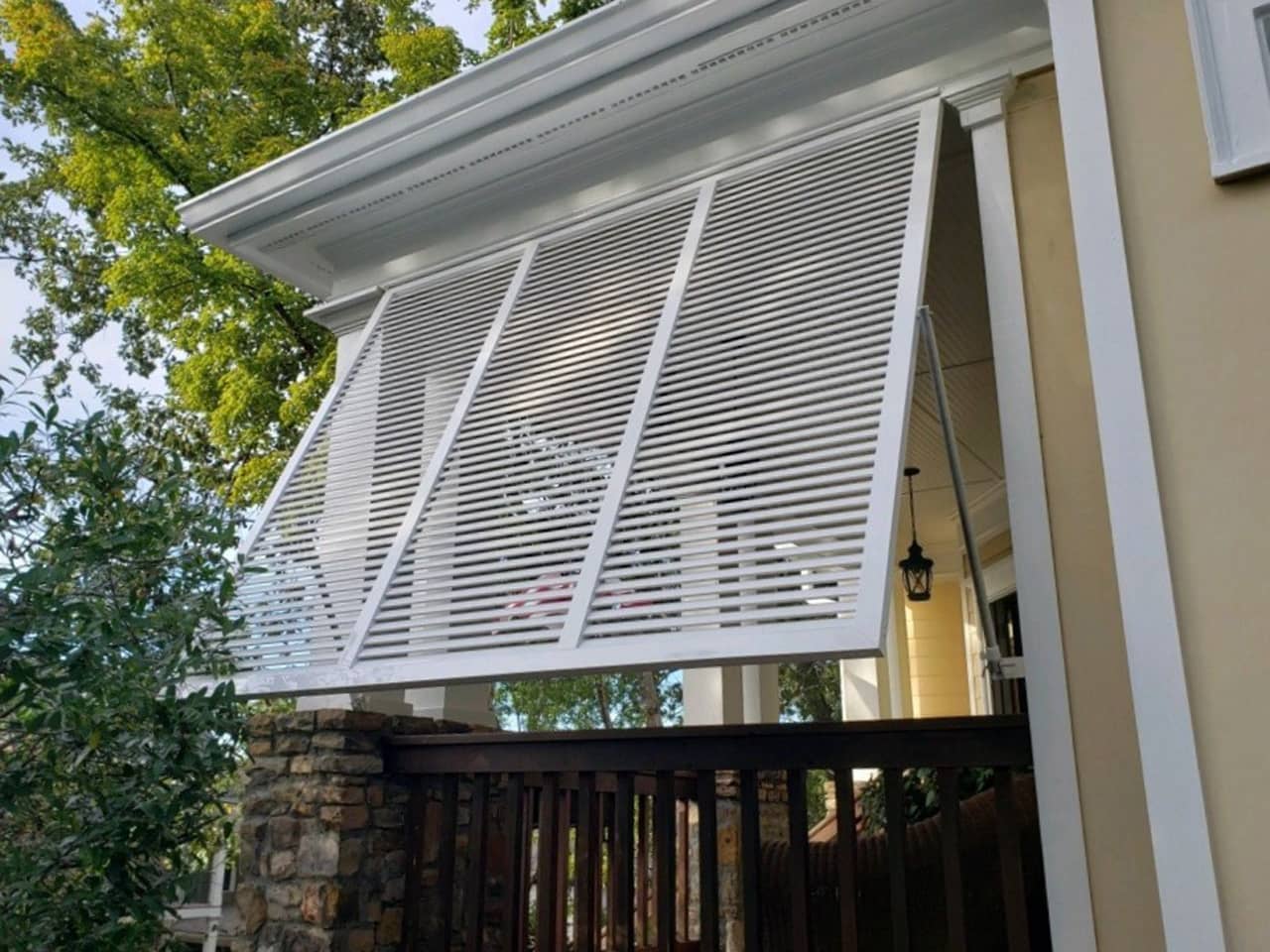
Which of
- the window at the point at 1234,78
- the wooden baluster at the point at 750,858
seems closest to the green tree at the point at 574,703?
the wooden baluster at the point at 750,858

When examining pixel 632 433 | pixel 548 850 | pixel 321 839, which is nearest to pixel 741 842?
pixel 548 850

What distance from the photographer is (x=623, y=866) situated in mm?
4004

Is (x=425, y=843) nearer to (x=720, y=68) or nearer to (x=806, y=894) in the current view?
(x=806, y=894)

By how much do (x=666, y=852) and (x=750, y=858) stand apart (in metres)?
0.40

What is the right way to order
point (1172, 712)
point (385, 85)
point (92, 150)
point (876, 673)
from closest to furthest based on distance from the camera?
point (1172, 712)
point (876, 673)
point (92, 150)
point (385, 85)

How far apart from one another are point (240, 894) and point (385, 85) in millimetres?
11321

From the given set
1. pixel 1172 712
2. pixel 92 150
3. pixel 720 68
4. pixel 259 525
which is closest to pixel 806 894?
pixel 1172 712

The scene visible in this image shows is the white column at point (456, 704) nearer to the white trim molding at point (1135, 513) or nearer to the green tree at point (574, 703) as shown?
the white trim molding at point (1135, 513)

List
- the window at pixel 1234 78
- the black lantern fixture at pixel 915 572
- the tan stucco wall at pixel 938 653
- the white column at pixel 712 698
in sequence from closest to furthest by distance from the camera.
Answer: the window at pixel 1234 78 → the white column at pixel 712 698 → the black lantern fixture at pixel 915 572 → the tan stucco wall at pixel 938 653

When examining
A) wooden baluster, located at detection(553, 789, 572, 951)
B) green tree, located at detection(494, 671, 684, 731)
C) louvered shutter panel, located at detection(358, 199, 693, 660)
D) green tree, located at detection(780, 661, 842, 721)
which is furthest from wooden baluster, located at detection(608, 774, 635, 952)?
green tree, located at detection(780, 661, 842, 721)

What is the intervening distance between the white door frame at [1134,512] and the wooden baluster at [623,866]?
6.43ft

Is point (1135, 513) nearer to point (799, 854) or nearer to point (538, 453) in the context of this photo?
point (799, 854)

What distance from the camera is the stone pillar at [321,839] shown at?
4.18 m

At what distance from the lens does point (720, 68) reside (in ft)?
13.7
